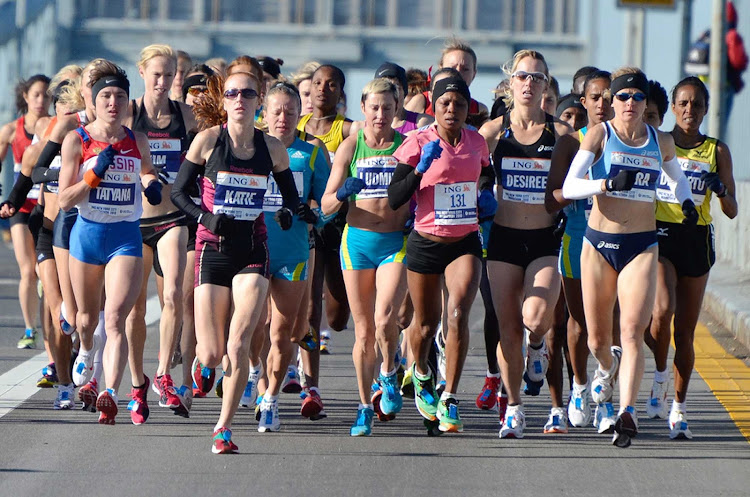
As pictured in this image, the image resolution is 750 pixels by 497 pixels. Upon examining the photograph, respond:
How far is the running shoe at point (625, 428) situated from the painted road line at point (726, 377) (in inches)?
32.4

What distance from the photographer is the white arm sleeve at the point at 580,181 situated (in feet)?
27.8

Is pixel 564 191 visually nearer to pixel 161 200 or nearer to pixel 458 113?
pixel 458 113

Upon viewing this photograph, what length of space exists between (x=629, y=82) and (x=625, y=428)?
185 centimetres

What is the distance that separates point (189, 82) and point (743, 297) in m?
6.58

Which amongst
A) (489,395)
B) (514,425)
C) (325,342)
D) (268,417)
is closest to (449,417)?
(514,425)

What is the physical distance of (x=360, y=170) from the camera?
9266mm

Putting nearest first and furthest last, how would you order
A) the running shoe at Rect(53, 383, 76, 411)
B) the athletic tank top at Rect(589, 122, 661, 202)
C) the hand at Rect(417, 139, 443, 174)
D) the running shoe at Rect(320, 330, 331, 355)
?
the athletic tank top at Rect(589, 122, 661, 202) → the hand at Rect(417, 139, 443, 174) → the running shoe at Rect(53, 383, 76, 411) → the running shoe at Rect(320, 330, 331, 355)

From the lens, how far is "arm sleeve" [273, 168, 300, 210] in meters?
8.86

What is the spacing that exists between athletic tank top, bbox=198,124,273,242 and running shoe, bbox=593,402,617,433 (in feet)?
6.87

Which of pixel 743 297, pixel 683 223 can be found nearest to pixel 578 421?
pixel 683 223

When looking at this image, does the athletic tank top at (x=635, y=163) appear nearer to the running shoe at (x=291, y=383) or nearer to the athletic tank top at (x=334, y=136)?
the athletic tank top at (x=334, y=136)

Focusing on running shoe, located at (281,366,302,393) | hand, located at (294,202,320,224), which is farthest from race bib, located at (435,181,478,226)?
running shoe, located at (281,366,302,393)

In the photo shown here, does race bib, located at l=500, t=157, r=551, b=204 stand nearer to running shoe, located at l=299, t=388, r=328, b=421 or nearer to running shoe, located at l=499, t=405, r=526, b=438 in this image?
running shoe, located at l=499, t=405, r=526, b=438

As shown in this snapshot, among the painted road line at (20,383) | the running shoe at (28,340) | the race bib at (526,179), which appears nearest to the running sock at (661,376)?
the race bib at (526,179)
